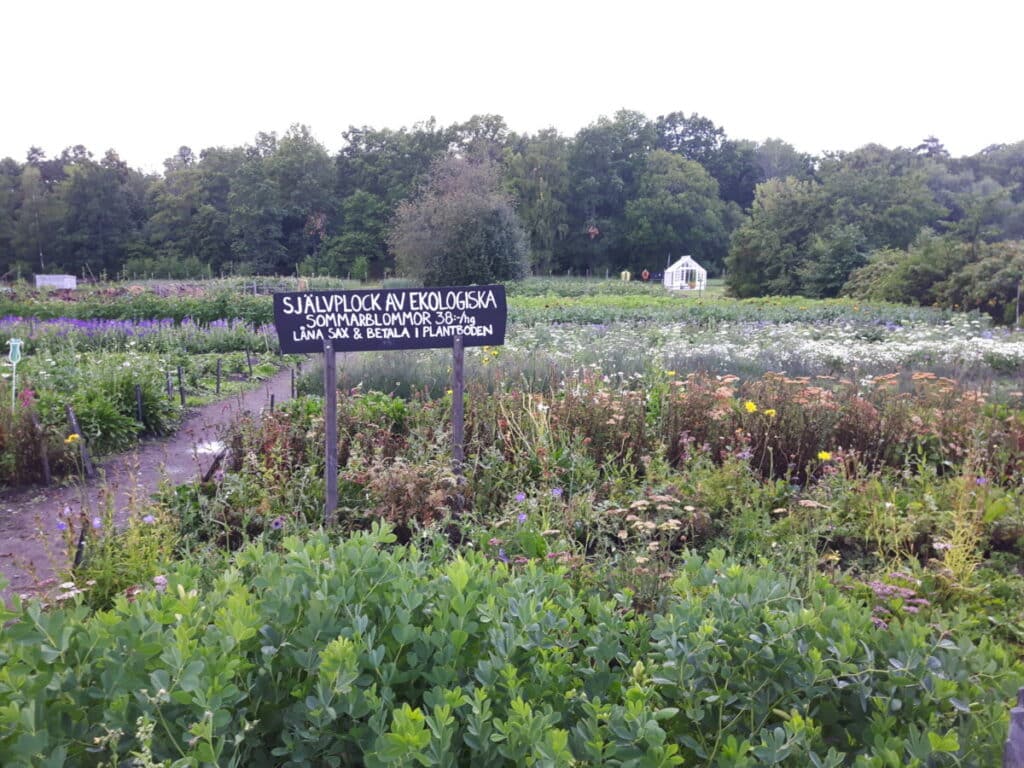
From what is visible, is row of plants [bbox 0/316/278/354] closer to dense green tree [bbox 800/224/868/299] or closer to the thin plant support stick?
the thin plant support stick

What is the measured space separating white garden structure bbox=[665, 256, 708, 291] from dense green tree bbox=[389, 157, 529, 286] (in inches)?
439

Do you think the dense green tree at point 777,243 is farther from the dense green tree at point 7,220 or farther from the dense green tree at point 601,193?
the dense green tree at point 7,220

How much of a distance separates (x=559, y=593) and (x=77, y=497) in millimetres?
4642

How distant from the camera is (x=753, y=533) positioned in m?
3.97

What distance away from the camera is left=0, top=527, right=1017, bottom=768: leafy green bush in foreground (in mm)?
1448

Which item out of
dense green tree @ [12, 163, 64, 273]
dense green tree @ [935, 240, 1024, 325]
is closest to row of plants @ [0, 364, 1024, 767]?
dense green tree @ [935, 240, 1024, 325]

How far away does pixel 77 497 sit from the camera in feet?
18.0

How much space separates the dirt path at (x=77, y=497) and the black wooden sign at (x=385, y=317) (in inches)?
46.0

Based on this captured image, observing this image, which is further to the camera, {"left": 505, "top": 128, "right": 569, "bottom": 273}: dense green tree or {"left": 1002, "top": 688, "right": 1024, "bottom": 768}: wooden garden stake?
{"left": 505, "top": 128, "right": 569, "bottom": 273}: dense green tree

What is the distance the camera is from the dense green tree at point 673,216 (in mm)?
53688

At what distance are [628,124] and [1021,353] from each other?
160 ft

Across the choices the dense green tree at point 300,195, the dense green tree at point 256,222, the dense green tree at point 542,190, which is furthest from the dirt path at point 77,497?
the dense green tree at point 300,195

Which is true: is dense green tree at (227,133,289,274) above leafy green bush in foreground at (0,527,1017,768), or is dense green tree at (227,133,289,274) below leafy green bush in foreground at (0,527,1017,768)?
above

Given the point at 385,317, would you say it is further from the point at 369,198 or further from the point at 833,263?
the point at 369,198
